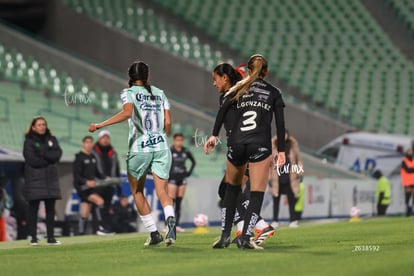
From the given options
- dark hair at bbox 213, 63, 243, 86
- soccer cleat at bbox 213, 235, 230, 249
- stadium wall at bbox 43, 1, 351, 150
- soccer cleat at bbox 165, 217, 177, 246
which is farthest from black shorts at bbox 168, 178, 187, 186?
stadium wall at bbox 43, 1, 351, 150

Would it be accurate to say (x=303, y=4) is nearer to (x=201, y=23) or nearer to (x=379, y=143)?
(x=201, y=23)

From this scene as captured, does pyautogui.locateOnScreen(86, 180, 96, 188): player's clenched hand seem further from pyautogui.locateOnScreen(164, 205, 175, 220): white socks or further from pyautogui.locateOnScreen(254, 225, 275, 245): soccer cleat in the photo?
pyautogui.locateOnScreen(254, 225, 275, 245): soccer cleat

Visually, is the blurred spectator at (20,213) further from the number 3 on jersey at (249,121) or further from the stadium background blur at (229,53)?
the stadium background blur at (229,53)

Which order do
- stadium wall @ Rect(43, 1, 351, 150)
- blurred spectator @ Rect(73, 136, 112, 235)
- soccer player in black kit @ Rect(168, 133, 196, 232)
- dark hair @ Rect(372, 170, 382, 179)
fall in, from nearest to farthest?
blurred spectator @ Rect(73, 136, 112, 235) → soccer player in black kit @ Rect(168, 133, 196, 232) → dark hair @ Rect(372, 170, 382, 179) → stadium wall @ Rect(43, 1, 351, 150)

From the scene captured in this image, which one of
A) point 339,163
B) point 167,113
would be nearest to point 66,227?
point 167,113

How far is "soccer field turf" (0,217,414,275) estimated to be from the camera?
11.0 meters

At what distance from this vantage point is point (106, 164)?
72.9ft

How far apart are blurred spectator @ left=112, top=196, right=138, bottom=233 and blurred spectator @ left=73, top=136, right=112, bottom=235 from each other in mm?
688

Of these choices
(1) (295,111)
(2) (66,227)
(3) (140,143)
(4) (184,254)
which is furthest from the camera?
(1) (295,111)

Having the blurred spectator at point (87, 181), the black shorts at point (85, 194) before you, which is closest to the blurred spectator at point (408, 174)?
the blurred spectator at point (87, 181)

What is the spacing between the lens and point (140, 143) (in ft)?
45.9

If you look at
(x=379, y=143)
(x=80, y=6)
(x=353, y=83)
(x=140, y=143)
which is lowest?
(x=140, y=143)

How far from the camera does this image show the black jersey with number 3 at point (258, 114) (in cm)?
1300

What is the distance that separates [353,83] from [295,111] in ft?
10.5
